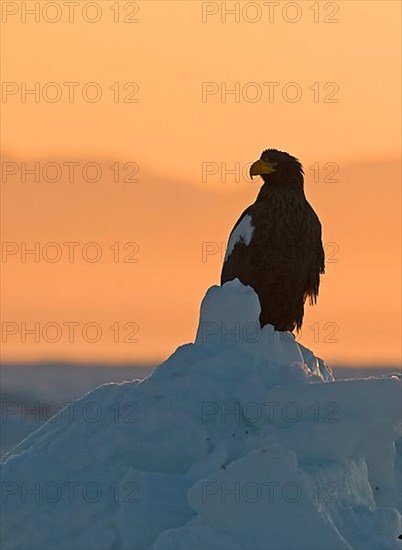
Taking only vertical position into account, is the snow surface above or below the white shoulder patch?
below

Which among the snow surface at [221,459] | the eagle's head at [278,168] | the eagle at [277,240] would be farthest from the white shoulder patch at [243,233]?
the snow surface at [221,459]

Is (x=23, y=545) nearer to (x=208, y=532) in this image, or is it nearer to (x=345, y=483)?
(x=208, y=532)

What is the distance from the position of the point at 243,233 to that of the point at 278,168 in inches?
31.6

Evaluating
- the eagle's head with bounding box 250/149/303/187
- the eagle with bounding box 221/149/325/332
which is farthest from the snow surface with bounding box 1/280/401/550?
the eagle's head with bounding box 250/149/303/187

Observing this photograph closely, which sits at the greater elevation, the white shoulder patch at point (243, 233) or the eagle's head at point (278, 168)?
the eagle's head at point (278, 168)

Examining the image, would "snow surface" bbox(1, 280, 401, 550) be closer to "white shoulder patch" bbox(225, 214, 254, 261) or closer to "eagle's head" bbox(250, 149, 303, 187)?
"white shoulder patch" bbox(225, 214, 254, 261)

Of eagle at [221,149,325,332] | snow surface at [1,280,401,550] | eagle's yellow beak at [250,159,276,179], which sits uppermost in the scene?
eagle's yellow beak at [250,159,276,179]

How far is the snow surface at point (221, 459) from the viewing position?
14820 mm

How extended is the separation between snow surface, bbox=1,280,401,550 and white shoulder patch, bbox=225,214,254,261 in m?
2.89

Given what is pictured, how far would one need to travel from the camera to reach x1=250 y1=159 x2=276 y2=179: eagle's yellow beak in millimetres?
19344

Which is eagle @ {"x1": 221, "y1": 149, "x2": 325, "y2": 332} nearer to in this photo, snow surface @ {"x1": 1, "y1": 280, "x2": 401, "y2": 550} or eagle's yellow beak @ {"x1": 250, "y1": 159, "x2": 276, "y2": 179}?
eagle's yellow beak @ {"x1": 250, "y1": 159, "x2": 276, "y2": 179}

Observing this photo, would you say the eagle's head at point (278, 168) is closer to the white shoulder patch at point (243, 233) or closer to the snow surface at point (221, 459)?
the white shoulder patch at point (243, 233)

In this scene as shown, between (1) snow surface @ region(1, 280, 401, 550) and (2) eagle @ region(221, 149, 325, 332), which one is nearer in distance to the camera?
(1) snow surface @ region(1, 280, 401, 550)

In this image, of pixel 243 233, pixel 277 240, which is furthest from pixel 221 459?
pixel 243 233
